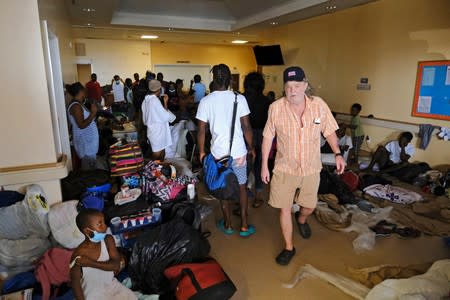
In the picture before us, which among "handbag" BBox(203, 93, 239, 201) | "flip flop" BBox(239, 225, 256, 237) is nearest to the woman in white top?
"handbag" BBox(203, 93, 239, 201)

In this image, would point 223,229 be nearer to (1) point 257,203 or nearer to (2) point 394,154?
(1) point 257,203

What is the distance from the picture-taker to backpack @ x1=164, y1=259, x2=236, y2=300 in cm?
186

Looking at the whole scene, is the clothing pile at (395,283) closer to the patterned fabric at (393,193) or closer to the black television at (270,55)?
the patterned fabric at (393,193)

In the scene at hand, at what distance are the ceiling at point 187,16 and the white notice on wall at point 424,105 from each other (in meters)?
1.90

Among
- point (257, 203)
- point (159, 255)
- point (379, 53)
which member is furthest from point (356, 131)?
point (159, 255)

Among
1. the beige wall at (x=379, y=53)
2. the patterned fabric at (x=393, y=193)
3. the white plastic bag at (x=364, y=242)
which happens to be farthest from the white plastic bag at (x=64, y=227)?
the beige wall at (x=379, y=53)

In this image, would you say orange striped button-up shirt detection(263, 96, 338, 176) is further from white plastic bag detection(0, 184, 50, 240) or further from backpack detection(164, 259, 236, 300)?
white plastic bag detection(0, 184, 50, 240)

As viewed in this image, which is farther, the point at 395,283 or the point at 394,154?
the point at 394,154

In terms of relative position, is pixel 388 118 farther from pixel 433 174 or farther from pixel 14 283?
pixel 14 283

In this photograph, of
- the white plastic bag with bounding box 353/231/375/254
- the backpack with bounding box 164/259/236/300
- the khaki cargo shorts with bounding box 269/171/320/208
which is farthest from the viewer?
the white plastic bag with bounding box 353/231/375/254

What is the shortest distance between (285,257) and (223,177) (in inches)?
32.0

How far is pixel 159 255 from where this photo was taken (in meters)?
2.18

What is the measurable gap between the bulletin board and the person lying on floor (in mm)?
436

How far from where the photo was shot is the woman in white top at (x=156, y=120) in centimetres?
401
